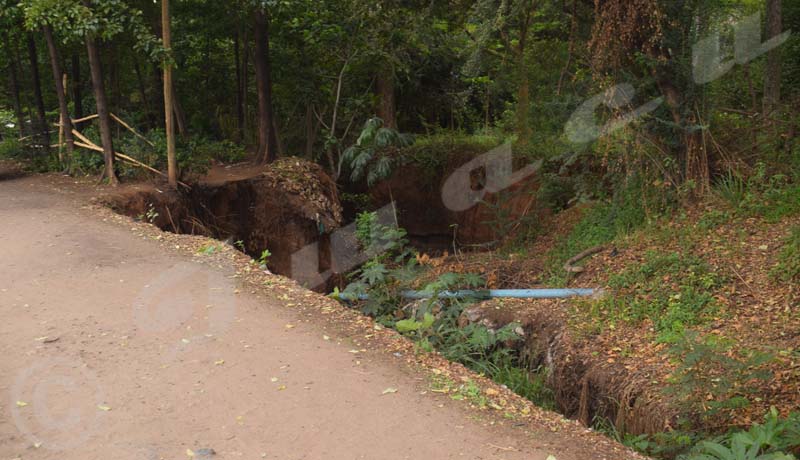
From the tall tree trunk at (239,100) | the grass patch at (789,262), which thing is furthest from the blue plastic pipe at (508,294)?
the tall tree trunk at (239,100)

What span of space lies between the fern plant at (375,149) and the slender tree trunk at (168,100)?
125 inches

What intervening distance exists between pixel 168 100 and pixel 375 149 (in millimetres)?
4162

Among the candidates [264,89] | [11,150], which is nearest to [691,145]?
[264,89]

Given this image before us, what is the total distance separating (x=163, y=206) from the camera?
1116 centimetres

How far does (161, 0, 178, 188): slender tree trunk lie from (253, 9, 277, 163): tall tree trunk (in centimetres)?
225

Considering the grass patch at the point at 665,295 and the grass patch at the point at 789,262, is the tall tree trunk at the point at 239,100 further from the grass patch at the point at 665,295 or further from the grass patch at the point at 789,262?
the grass patch at the point at 789,262

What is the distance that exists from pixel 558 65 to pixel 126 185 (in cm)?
785

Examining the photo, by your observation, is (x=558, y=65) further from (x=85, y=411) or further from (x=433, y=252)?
(x=85, y=411)

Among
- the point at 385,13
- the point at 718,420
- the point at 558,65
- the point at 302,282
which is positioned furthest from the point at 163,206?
the point at 718,420

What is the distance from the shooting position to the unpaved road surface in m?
4.00

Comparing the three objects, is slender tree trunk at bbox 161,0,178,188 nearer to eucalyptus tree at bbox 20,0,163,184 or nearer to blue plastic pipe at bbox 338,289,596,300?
eucalyptus tree at bbox 20,0,163,184

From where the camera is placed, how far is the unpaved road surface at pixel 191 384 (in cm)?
400

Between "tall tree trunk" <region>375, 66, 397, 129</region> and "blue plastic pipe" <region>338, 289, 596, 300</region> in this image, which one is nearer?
"blue plastic pipe" <region>338, 289, 596, 300</region>

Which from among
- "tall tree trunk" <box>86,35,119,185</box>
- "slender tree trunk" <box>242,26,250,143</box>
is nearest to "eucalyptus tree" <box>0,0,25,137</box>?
"tall tree trunk" <box>86,35,119,185</box>
